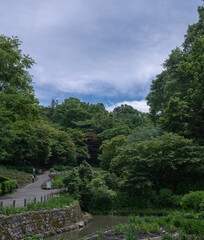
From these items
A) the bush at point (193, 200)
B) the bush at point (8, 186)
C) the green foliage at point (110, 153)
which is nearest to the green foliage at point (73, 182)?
the bush at point (8, 186)

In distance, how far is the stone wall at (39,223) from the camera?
8.39 metres

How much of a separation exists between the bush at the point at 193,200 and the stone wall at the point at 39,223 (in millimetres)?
6698

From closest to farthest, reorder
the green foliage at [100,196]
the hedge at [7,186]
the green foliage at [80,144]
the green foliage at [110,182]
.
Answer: the green foliage at [100,196]
the hedge at [7,186]
the green foliage at [110,182]
the green foliage at [80,144]

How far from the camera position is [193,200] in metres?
13.9

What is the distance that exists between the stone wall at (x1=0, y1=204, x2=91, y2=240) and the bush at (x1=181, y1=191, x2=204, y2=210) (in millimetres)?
6698

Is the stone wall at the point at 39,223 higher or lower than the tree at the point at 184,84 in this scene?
lower

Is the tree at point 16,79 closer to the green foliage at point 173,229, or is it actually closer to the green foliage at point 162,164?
the green foliage at point 162,164

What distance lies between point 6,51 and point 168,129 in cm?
1659

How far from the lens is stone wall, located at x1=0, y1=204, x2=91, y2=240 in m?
8.39

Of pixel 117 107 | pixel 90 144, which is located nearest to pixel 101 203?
pixel 90 144

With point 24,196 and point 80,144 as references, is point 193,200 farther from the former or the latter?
point 80,144

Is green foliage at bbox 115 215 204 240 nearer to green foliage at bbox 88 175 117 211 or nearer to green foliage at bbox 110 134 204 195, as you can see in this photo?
green foliage at bbox 110 134 204 195

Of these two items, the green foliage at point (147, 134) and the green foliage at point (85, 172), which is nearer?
the green foliage at point (85, 172)

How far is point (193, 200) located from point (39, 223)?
9578mm
